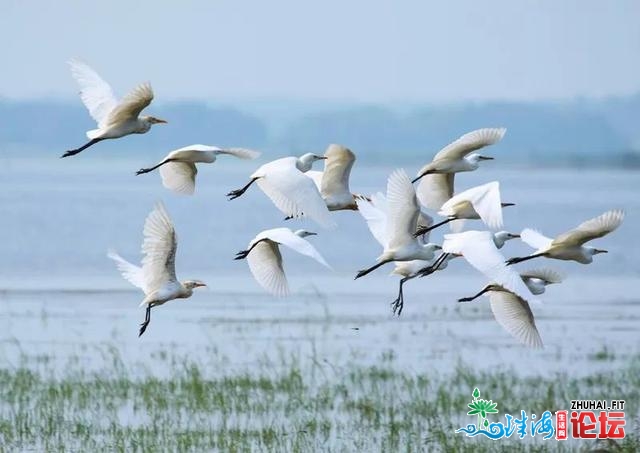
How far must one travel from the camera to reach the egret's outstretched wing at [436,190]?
11.8 metres

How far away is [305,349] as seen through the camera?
16.5m

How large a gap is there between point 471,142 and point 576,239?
118 cm

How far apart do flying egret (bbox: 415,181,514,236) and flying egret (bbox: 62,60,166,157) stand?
6.44 feet

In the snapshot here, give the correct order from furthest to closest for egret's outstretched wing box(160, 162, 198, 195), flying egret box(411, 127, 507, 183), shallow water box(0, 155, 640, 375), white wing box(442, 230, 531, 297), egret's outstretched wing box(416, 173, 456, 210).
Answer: shallow water box(0, 155, 640, 375) → egret's outstretched wing box(416, 173, 456, 210) → egret's outstretched wing box(160, 162, 198, 195) → flying egret box(411, 127, 507, 183) → white wing box(442, 230, 531, 297)

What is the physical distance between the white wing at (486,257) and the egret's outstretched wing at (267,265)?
1.29 meters

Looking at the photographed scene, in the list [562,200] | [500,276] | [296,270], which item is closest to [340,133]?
[562,200]

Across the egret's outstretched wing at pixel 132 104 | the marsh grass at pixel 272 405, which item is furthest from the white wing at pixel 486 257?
the marsh grass at pixel 272 405

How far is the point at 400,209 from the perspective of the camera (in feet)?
34.0

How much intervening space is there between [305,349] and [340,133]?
107186 millimetres

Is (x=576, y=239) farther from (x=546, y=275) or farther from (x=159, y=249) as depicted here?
(x=159, y=249)

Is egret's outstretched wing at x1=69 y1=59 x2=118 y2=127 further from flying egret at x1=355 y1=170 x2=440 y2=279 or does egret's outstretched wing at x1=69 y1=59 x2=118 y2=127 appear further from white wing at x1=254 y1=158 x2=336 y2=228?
flying egret at x1=355 y1=170 x2=440 y2=279

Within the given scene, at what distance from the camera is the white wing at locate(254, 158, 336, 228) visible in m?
9.98

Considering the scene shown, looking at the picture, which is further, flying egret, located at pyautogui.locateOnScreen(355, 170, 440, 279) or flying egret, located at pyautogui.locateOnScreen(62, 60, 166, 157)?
flying egret, located at pyautogui.locateOnScreen(62, 60, 166, 157)

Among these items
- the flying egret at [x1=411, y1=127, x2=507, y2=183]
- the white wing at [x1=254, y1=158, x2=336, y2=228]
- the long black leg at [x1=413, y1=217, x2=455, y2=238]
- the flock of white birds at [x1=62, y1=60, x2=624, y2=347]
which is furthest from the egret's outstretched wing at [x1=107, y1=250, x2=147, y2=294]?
the flying egret at [x1=411, y1=127, x2=507, y2=183]
